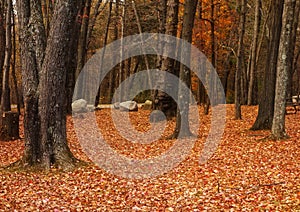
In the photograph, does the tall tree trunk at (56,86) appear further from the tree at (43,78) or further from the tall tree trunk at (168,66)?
the tall tree trunk at (168,66)

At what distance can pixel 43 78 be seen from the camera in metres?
9.84

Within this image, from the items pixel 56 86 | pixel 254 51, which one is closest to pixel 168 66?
pixel 56 86

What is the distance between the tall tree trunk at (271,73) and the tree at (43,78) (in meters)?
7.76

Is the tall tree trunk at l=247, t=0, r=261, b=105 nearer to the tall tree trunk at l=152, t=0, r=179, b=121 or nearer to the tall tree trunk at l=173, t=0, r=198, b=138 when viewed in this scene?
the tall tree trunk at l=152, t=0, r=179, b=121

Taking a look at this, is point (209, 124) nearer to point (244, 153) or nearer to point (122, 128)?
point (122, 128)

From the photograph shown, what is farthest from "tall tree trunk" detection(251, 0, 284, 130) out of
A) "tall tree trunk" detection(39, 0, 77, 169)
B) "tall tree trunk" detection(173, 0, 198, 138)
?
"tall tree trunk" detection(39, 0, 77, 169)

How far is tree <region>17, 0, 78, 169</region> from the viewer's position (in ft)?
32.1

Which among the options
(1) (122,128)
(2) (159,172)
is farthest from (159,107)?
(2) (159,172)

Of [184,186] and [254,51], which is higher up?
[254,51]

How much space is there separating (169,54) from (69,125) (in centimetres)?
588

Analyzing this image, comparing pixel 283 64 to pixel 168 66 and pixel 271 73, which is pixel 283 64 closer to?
pixel 271 73

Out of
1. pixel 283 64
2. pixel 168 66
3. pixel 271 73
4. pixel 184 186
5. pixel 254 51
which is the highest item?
pixel 254 51

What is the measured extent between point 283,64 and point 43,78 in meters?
7.06

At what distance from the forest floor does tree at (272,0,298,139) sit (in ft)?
2.07
